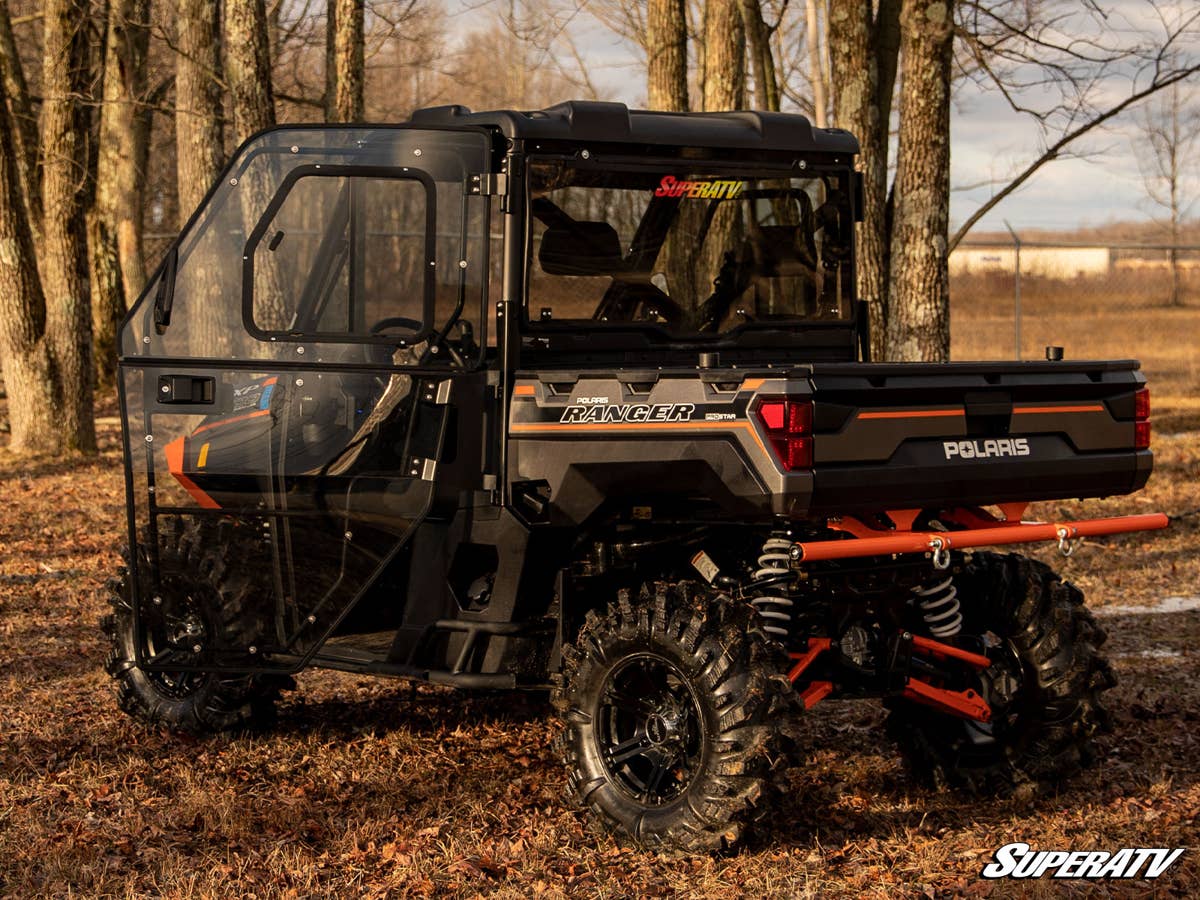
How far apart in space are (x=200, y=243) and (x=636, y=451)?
6.40 feet

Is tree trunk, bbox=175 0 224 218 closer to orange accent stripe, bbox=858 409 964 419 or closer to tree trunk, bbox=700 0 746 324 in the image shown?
tree trunk, bbox=700 0 746 324

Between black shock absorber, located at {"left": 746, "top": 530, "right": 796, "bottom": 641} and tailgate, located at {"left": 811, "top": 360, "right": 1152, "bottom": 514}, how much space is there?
42cm

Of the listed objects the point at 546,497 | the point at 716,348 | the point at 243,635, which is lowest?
the point at 243,635

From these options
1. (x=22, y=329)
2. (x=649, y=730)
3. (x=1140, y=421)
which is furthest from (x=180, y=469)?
(x=22, y=329)

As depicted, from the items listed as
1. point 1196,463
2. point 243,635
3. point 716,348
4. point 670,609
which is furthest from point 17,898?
point 1196,463

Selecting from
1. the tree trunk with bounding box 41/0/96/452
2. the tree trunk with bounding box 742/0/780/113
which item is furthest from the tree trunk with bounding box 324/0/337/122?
the tree trunk with bounding box 742/0/780/113

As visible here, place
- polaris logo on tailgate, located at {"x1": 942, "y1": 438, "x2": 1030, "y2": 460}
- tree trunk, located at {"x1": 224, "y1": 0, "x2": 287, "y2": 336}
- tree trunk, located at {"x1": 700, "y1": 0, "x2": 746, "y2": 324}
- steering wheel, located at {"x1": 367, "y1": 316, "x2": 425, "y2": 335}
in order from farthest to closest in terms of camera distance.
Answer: tree trunk, located at {"x1": 700, "y1": 0, "x2": 746, "y2": 324} → tree trunk, located at {"x1": 224, "y1": 0, "x2": 287, "y2": 336} → steering wheel, located at {"x1": 367, "y1": 316, "x2": 425, "y2": 335} → polaris logo on tailgate, located at {"x1": 942, "y1": 438, "x2": 1030, "y2": 460}

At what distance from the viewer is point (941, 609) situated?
5.59 meters

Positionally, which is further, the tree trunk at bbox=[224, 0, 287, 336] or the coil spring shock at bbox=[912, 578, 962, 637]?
the tree trunk at bbox=[224, 0, 287, 336]

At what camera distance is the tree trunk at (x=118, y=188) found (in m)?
21.7

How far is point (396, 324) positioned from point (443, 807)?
5.89 ft

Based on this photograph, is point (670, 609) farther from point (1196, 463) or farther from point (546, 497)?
point (1196, 463)

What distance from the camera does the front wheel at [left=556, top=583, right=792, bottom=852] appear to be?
4.82 m

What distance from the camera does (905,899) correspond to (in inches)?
180
